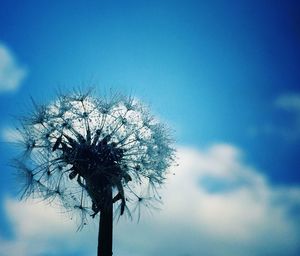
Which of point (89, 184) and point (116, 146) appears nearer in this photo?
point (89, 184)

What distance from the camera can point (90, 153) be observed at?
1266 centimetres

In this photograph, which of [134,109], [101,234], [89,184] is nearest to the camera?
[101,234]

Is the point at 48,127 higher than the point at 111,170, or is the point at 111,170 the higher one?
the point at 48,127

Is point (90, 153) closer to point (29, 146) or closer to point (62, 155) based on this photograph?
point (62, 155)

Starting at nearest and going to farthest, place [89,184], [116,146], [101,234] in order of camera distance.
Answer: [101,234] < [89,184] < [116,146]

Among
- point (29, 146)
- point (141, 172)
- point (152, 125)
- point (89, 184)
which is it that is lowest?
point (89, 184)

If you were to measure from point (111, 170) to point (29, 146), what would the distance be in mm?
3266

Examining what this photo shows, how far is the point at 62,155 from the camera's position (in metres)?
13.0

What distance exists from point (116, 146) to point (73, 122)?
1.75m

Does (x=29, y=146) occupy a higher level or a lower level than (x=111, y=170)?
higher

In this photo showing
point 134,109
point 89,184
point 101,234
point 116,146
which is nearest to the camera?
point 101,234

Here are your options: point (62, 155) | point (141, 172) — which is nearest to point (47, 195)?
point (62, 155)

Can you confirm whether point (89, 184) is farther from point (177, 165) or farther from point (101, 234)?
point (177, 165)

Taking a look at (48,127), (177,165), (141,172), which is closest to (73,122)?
(48,127)
